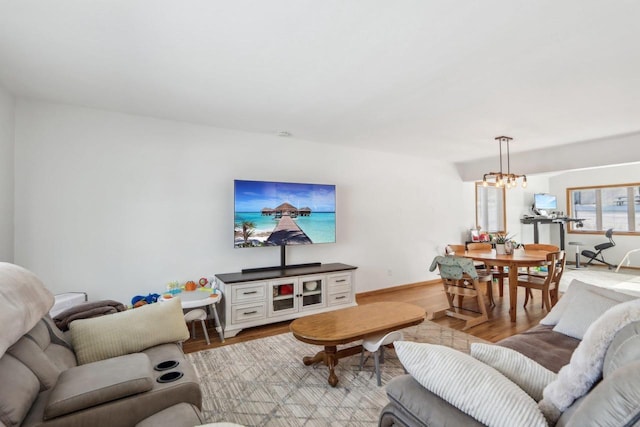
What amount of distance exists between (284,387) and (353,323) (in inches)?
27.4

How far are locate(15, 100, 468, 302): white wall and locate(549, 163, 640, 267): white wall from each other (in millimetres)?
6574

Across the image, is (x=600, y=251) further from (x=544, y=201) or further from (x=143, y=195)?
(x=143, y=195)

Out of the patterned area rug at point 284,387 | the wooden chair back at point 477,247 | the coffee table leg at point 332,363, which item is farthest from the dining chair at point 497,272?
the coffee table leg at point 332,363

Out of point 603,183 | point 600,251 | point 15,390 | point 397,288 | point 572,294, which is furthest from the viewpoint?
point 603,183

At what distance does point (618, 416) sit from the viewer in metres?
0.72

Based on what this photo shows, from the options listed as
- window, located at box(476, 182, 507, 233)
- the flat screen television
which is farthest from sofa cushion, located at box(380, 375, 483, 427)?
window, located at box(476, 182, 507, 233)

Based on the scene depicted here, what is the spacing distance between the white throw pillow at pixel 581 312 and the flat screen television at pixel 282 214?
2640mm

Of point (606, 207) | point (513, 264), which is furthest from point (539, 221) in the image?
point (513, 264)

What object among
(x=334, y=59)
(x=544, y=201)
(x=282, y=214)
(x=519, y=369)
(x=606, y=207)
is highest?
(x=334, y=59)

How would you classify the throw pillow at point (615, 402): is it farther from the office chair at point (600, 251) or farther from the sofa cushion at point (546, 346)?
the office chair at point (600, 251)

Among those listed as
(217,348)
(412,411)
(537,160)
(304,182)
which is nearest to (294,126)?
(304,182)

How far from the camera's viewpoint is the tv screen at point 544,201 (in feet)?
25.1

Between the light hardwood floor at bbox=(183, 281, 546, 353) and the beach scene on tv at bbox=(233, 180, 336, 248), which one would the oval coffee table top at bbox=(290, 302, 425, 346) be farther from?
the beach scene on tv at bbox=(233, 180, 336, 248)

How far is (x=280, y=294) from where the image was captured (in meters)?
3.61
